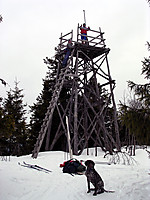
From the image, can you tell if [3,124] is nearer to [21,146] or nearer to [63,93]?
[63,93]

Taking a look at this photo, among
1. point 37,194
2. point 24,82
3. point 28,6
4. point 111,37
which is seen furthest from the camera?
point 24,82

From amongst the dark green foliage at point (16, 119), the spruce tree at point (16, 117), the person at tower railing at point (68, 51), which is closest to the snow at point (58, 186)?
the person at tower railing at point (68, 51)

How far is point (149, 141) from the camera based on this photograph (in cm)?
533

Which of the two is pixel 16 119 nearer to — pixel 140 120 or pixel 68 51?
pixel 68 51

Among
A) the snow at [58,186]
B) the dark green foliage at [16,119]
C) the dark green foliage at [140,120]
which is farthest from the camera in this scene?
the dark green foliage at [16,119]

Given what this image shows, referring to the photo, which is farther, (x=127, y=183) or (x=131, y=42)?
(x=131, y=42)

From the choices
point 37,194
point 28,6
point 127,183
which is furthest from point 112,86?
point 37,194

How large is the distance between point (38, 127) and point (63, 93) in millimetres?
3526

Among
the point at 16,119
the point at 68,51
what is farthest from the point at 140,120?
the point at 16,119

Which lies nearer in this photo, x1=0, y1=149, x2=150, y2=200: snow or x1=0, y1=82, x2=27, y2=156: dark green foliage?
x1=0, y1=149, x2=150, y2=200: snow

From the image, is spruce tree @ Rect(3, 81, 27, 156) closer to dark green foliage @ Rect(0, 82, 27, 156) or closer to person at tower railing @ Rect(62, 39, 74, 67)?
dark green foliage @ Rect(0, 82, 27, 156)

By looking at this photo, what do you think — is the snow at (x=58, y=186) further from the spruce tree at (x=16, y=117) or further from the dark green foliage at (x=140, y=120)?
the spruce tree at (x=16, y=117)

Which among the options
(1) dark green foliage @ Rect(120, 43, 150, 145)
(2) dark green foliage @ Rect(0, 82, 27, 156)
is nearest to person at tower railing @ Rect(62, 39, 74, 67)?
(2) dark green foliage @ Rect(0, 82, 27, 156)

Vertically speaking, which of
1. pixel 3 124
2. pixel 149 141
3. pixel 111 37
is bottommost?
pixel 149 141
